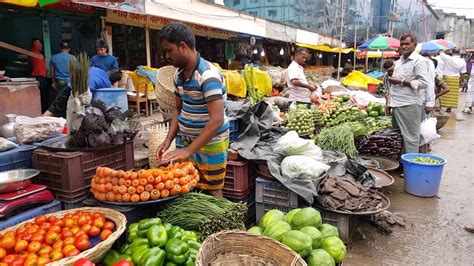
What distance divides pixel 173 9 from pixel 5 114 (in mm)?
5233

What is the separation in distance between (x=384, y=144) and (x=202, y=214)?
11.7 feet

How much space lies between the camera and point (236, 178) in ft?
11.8

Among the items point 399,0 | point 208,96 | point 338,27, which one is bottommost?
point 208,96

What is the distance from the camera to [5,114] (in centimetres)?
393

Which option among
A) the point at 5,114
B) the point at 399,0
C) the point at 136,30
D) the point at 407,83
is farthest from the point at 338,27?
the point at 5,114

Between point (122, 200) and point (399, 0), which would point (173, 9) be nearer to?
point (122, 200)

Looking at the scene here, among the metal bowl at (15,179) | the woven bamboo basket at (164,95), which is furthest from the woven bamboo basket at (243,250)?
the woven bamboo basket at (164,95)

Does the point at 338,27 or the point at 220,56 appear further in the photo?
the point at 338,27

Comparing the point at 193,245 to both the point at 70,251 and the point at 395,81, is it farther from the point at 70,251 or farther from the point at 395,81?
the point at 395,81

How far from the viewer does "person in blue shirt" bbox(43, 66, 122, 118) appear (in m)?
4.14

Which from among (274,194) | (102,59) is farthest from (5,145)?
(102,59)

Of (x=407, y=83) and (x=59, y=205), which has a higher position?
(x=407, y=83)

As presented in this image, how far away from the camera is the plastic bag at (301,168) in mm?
3467

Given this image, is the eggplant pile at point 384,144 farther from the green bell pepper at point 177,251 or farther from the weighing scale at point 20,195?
the weighing scale at point 20,195
